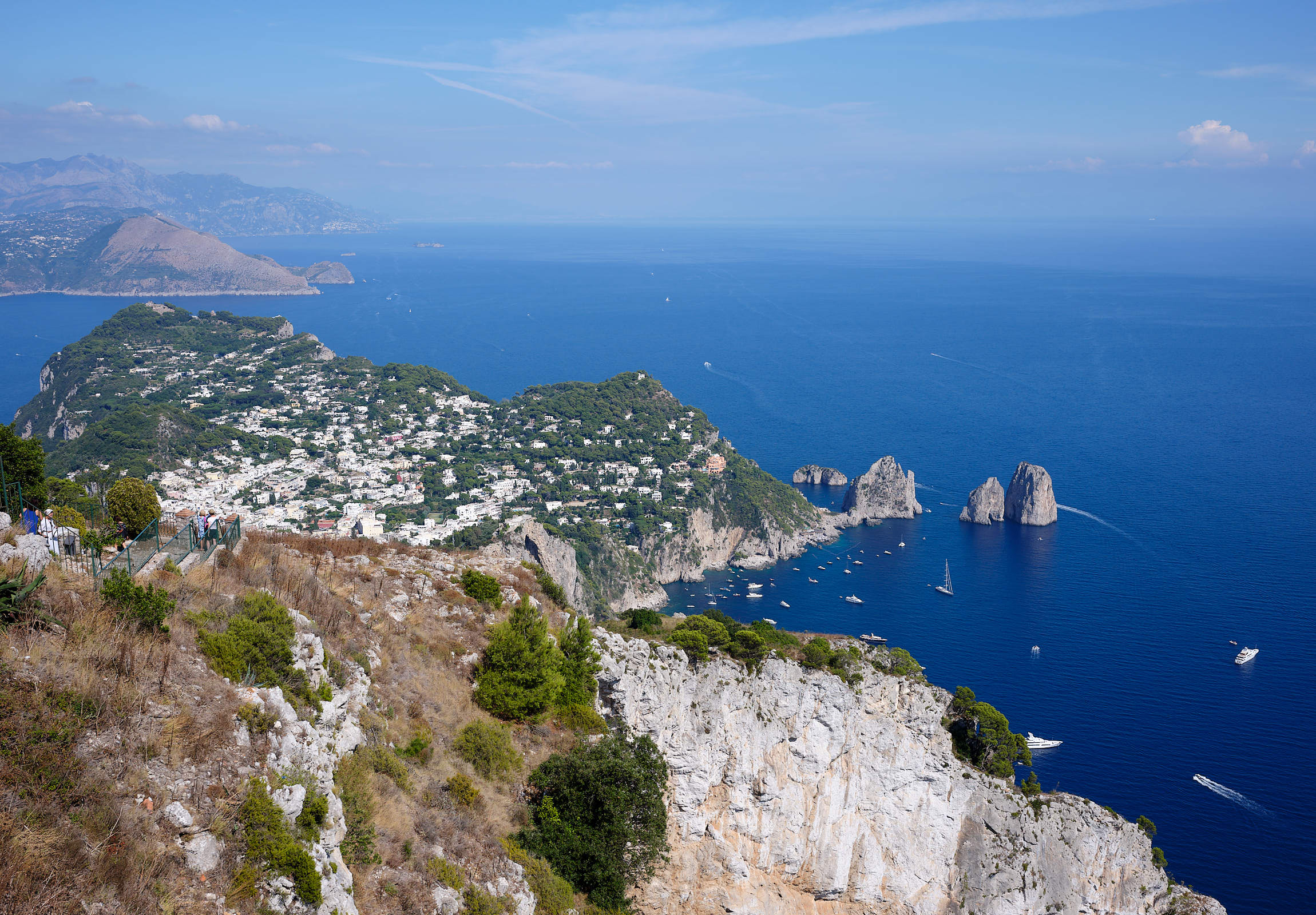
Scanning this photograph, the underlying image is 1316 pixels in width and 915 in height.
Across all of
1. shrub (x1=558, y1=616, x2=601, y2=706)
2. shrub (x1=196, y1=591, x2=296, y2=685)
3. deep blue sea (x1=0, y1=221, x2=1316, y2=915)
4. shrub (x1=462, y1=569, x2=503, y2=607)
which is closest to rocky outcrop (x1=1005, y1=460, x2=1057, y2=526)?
deep blue sea (x1=0, y1=221, x2=1316, y2=915)

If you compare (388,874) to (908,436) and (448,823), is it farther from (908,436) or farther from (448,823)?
(908,436)

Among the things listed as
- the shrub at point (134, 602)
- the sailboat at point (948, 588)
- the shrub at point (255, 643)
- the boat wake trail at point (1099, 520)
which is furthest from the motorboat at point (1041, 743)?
the shrub at point (134, 602)

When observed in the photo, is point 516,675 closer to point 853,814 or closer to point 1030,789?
point 853,814

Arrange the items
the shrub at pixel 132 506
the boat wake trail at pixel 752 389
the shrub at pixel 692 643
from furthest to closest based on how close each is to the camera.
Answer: the boat wake trail at pixel 752 389 → the shrub at pixel 692 643 → the shrub at pixel 132 506

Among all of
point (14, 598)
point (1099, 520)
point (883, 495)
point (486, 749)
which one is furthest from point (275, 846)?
point (1099, 520)

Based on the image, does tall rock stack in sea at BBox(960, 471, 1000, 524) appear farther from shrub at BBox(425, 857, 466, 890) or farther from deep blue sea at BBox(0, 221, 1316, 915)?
shrub at BBox(425, 857, 466, 890)

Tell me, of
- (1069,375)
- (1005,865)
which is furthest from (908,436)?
(1005,865)

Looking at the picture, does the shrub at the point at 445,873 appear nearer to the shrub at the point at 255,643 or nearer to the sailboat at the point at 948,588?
the shrub at the point at 255,643
